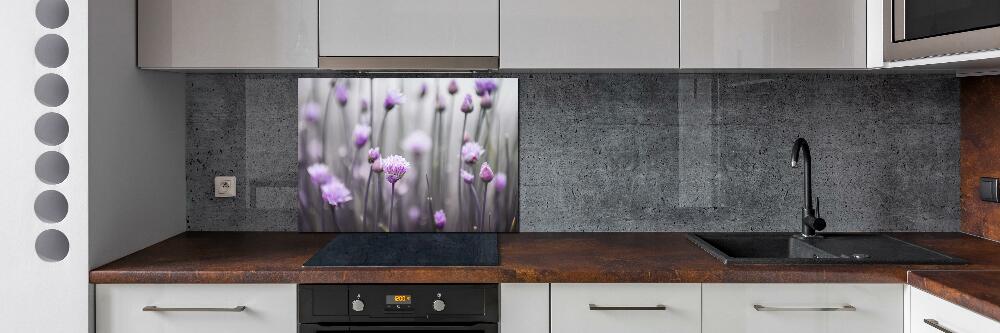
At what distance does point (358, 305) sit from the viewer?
6.02 feet

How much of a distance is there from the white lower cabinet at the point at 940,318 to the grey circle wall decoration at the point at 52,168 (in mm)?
2210

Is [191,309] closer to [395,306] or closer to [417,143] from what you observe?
[395,306]

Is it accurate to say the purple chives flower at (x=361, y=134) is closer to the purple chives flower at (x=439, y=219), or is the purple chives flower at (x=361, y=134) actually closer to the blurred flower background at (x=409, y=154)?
the blurred flower background at (x=409, y=154)

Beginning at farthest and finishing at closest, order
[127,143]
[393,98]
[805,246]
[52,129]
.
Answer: [393,98] < [805,246] < [127,143] < [52,129]

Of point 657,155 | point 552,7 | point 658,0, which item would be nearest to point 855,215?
point 657,155

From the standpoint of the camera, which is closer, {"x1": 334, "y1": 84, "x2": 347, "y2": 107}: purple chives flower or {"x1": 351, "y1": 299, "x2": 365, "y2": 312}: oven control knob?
{"x1": 351, "y1": 299, "x2": 365, "y2": 312}: oven control knob

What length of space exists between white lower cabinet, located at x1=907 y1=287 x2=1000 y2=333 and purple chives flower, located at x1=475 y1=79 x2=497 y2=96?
137 cm

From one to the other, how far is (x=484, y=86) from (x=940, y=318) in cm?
147

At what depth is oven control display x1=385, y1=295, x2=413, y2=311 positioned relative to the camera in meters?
1.84

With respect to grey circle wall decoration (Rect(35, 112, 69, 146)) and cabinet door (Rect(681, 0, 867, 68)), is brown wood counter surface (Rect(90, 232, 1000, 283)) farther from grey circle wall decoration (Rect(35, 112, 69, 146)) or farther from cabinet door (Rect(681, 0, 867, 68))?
cabinet door (Rect(681, 0, 867, 68))

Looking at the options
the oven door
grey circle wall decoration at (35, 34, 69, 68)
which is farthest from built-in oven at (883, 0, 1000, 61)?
grey circle wall decoration at (35, 34, 69, 68)

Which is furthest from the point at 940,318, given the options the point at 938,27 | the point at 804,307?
the point at 938,27

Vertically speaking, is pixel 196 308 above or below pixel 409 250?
below

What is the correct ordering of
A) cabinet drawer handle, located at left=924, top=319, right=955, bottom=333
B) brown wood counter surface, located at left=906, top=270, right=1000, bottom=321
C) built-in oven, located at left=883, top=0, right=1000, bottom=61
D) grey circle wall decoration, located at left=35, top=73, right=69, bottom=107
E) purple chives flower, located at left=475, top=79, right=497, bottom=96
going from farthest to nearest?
purple chives flower, located at left=475, top=79, right=497, bottom=96 → grey circle wall decoration, located at left=35, top=73, right=69, bottom=107 → built-in oven, located at left=883, top=0, right=1000, bottom=61 → cabinet drawer handle, located at left=924, top=319, right=955, bottom=333 → brown wood counter surface, located at left=906, top=270, right=1000, bottom=321
